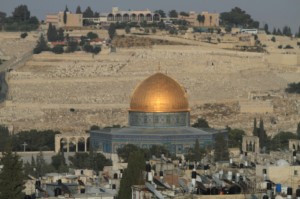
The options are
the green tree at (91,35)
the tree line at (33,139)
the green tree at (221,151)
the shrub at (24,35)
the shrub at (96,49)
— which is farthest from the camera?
the shrub at (24,35)

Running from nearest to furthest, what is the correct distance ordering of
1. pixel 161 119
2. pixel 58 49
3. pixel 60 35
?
pixel 161 119, pixel 58 49, pixel 60 35

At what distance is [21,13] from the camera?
13850 cm

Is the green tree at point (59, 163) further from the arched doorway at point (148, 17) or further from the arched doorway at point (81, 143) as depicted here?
the arched doorway at point (148, 17)

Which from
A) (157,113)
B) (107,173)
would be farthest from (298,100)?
(107,173)

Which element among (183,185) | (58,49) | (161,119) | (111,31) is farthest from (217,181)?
(111,31)

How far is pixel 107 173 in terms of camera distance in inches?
2127

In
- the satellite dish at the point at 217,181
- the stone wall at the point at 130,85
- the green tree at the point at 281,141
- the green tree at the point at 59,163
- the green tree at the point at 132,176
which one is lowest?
the stone wall at the point at 130,85

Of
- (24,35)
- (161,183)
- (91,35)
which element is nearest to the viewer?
(161,183)

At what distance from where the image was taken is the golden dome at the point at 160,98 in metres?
79.4

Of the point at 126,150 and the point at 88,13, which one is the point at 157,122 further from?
the point at 88,13

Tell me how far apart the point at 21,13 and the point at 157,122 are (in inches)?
2343

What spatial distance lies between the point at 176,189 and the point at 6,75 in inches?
2883

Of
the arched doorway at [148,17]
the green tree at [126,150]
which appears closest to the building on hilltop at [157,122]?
the green tree at [126,150]

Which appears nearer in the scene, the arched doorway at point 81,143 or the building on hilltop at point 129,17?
the arched doorway at point 81,143
